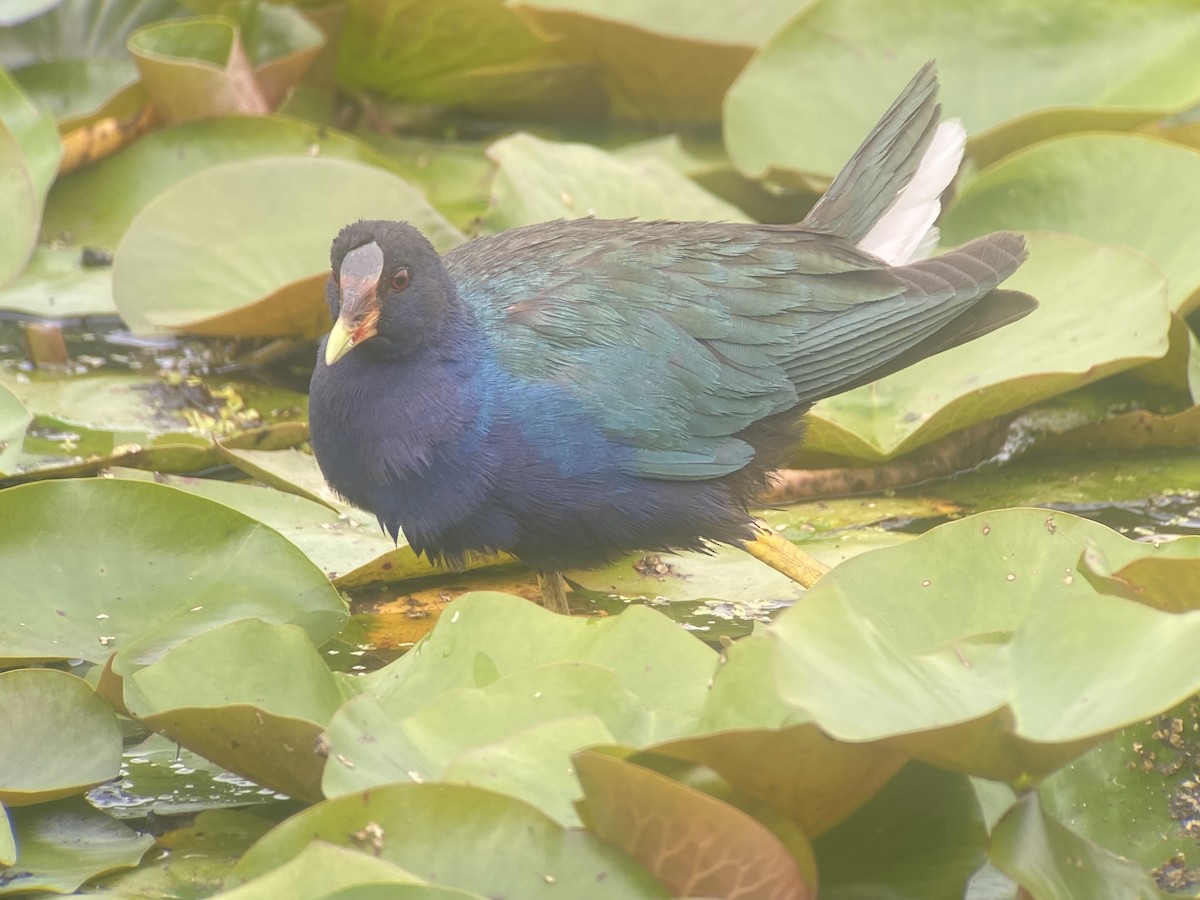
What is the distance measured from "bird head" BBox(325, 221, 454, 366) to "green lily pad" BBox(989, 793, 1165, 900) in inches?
56.1

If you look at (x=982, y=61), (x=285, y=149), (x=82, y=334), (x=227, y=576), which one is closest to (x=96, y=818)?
(x=227, y=576)

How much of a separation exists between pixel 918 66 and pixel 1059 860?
2846 millimetres

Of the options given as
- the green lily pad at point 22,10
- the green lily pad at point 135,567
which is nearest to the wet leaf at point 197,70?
the green lily pad at point 22,10

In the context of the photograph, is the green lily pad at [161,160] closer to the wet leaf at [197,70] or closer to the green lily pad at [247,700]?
the wet leaf at [197,70]

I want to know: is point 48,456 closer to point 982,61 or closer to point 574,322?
point 574,322

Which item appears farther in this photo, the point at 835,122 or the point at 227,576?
the point at 835,122

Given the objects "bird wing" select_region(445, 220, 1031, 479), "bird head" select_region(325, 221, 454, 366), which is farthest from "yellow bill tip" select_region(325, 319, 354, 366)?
"bird wing" select_region(445, 220, 1031, 479)

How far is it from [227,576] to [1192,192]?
2.40 meters

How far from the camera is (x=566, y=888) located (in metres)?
1.87

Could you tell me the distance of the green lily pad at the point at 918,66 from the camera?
169 inches

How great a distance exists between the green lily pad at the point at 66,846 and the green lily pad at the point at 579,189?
208 cm

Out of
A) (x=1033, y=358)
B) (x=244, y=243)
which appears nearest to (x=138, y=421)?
(x=244, y=243)

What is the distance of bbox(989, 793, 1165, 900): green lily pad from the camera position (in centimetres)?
191

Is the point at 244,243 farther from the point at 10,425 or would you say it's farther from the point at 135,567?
the point at 135,567
